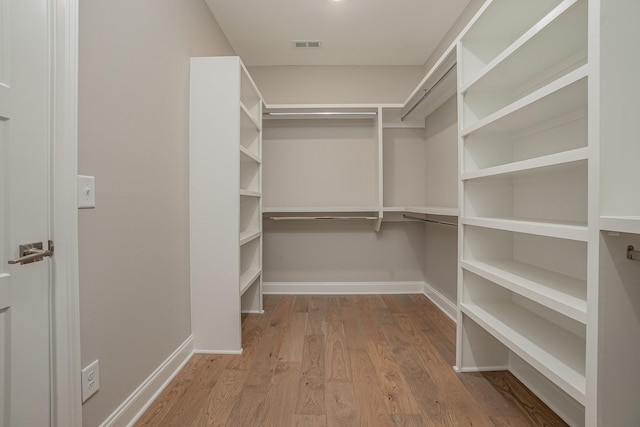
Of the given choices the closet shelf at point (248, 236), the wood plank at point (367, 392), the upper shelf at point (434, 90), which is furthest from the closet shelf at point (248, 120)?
the wood plank at point (367, 392)

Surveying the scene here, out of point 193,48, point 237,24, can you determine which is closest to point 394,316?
point 193,48

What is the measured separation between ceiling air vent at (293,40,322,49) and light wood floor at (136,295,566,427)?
8.35ft

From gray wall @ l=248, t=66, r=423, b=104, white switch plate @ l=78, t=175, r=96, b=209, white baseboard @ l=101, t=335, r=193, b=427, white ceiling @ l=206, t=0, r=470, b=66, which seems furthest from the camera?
gray wall @ l=248, t=66, r=423, b=104

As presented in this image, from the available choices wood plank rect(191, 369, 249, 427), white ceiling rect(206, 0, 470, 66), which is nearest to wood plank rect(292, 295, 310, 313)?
wood plank rect(191, 369, 249, 427)

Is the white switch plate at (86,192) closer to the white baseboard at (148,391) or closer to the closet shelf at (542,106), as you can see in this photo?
the white baseboard at (148,391)

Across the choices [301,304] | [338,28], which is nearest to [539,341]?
[301,304]

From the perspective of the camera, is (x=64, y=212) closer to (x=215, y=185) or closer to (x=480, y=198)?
(x=215, y=185)

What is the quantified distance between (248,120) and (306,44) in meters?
1.07

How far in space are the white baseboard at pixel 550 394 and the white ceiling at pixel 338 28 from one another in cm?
255

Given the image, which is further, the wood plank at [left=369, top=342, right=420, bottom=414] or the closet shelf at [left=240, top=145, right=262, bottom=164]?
the closet shelf at [left=240, top=145, right=262, bottom=164]

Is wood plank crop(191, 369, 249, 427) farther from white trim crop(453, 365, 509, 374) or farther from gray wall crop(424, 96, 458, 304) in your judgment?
gray wall crop(424, 96, 458, 304)

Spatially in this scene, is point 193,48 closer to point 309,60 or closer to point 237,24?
point 237,24

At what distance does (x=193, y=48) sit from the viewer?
2037 millimetres

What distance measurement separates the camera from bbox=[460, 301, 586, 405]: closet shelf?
3.42 feet
